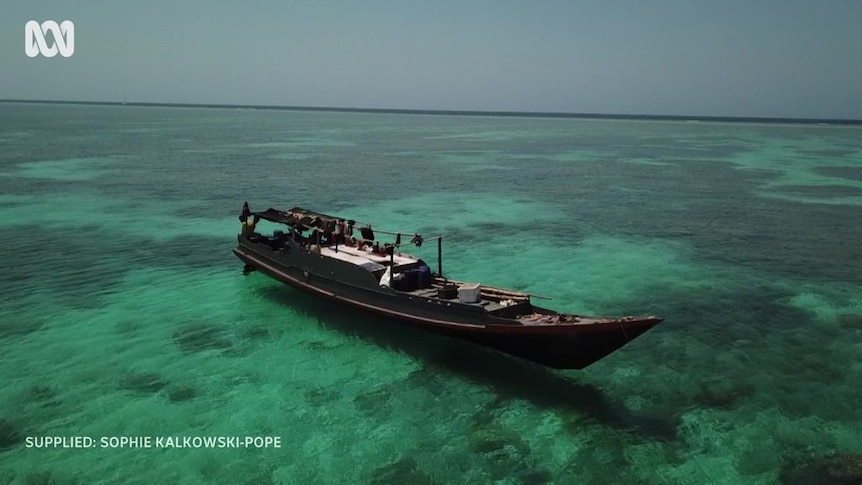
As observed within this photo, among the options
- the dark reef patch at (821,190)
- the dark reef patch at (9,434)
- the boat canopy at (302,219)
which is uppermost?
the boat canopy at (302,219)

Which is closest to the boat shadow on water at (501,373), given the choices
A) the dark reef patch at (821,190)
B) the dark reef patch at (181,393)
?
the dark reef patch at (181,393)

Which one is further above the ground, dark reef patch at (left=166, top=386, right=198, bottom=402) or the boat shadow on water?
the boat shadow on water

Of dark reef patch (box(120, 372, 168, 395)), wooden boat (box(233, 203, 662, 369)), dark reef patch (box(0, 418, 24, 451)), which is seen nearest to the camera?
dark reef patch (box(0, 418, 24, 451))

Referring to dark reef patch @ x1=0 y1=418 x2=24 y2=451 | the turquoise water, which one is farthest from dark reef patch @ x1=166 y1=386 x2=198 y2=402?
dark reef patch @ x1=0 y1=418 x2=24 y2=451

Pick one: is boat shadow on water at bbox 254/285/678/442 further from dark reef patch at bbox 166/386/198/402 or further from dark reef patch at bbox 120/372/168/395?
dark reef patch at bbox 120/372/168/395

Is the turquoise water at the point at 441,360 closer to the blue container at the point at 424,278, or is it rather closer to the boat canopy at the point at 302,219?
the blue container at the point at 424,278

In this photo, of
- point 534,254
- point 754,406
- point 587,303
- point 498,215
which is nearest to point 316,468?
point 754,406
